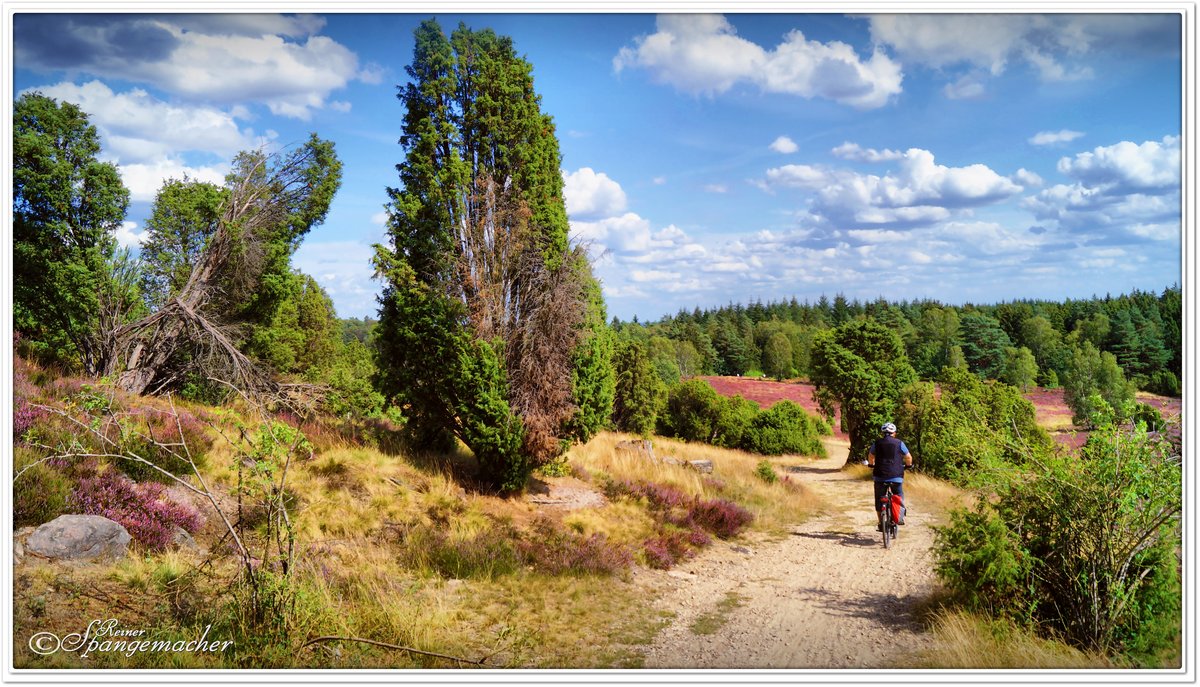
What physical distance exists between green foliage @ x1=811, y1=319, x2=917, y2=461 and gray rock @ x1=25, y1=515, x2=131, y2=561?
22.6 metres

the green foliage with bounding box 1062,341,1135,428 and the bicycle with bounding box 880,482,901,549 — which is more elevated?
the green foliage with bounding box 1062,341,1135,428

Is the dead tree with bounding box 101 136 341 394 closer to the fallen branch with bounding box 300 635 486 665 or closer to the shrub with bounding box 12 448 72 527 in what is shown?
the shrub with bounding box 12 448 72 527

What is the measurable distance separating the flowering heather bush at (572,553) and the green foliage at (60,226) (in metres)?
9.60

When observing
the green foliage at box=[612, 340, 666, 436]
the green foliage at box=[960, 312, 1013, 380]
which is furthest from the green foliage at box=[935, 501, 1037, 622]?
the green foliage at box=[612, 340, 666, 436]

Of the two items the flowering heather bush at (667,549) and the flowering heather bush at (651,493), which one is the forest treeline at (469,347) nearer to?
the flowering heather bush at (651,493)

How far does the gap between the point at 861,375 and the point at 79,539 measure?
22976 mm

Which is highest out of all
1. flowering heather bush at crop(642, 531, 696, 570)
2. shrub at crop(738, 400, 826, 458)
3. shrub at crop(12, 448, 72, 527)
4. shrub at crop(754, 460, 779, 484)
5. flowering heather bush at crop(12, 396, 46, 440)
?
flowering heather bush at crop(12, 396, 46, 440)

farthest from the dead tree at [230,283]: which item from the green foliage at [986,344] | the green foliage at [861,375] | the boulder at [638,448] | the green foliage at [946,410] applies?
the green foliage at [861,375]

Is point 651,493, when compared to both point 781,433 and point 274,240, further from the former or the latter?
point 781,433

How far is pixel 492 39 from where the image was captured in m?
10.7

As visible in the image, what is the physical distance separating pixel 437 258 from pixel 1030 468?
8.38 m

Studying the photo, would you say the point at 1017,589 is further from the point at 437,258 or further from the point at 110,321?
the point at 110,321

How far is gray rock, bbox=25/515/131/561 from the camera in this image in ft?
18.2

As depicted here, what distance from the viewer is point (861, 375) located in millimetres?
23281
